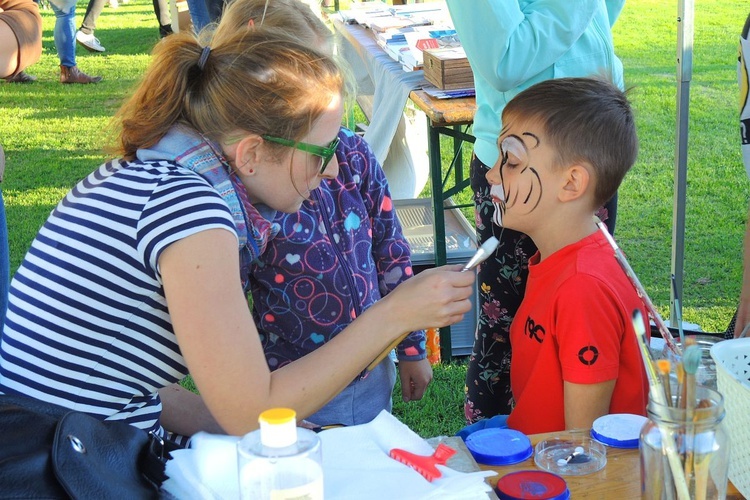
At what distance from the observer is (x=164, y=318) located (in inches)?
54.1

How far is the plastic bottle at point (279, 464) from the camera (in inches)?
33.6

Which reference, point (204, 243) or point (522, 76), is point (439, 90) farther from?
point (204, 243)

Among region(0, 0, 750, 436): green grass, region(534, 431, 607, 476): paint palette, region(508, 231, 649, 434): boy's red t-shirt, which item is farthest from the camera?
region(0, 0, 750, 436): green grass

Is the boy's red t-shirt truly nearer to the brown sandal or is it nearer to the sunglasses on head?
the sunglasses on head

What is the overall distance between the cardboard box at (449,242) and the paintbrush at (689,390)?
2.39 m

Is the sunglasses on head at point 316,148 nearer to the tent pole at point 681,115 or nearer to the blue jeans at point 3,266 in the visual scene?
the blue jeans at point 3,266

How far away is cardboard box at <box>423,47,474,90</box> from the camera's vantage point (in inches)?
124

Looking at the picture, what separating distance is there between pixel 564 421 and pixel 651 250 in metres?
3.14

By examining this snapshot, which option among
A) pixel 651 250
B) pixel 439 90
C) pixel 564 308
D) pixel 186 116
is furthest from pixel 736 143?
pixel 186 116

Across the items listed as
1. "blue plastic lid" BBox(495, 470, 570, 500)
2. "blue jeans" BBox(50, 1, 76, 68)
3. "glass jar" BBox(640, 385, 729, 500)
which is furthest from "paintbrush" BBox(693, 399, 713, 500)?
"blue jeans" BBox(50, 1, 76, 68)

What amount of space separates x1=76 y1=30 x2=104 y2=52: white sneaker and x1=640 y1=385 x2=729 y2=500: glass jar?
33.5 ft

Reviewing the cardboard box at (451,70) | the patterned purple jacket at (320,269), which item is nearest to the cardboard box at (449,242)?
the cardboard box at (451,70)

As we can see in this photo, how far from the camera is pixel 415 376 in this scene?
6.79ft

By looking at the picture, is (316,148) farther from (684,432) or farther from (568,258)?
(684,432)
